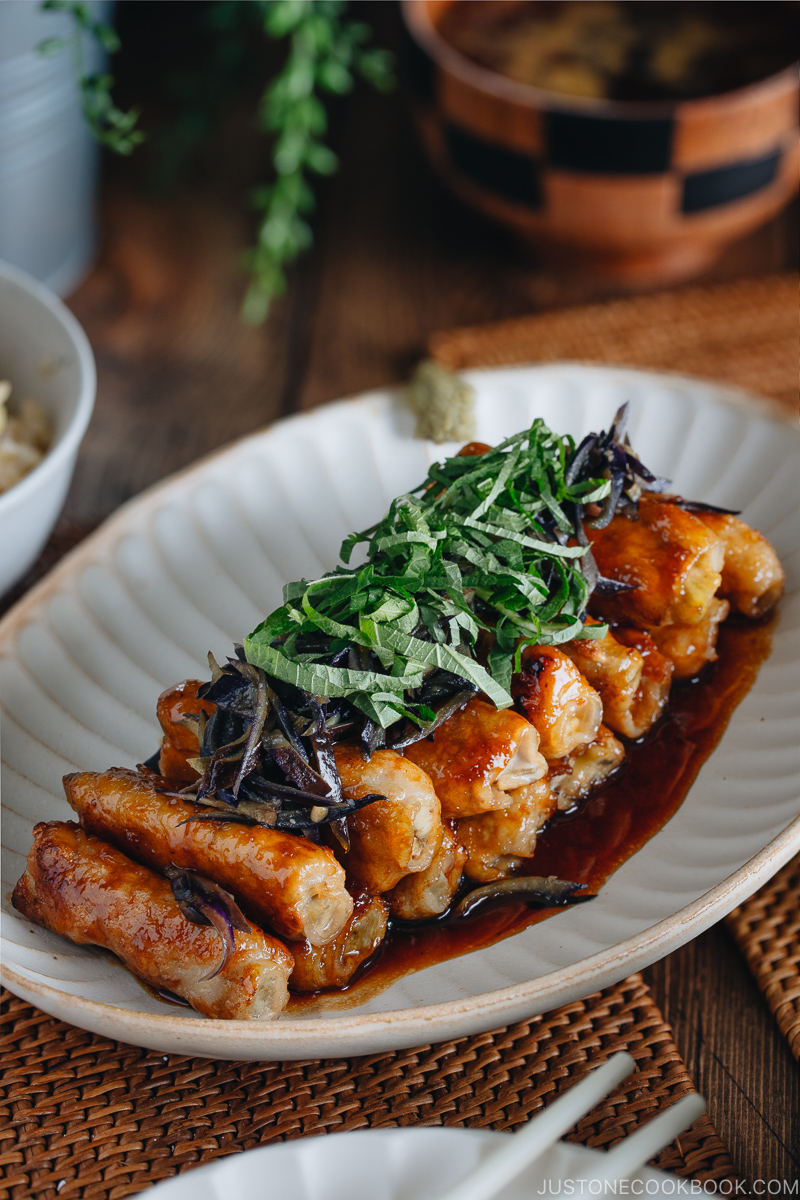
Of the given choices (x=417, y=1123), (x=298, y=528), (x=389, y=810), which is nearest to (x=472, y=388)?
(x=298, y=528)

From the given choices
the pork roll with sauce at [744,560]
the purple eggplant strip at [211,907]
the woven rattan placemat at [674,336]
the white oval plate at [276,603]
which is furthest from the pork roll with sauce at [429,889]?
the woven rattan placemat at [674,336]

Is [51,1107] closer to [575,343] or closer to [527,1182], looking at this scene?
[527,1182]

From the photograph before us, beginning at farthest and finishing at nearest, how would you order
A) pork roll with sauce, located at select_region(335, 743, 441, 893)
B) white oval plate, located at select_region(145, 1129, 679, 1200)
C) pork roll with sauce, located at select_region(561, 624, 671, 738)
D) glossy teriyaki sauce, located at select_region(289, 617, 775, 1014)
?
pork roll with sauce, located at select_region(561, 624, 671, 738)
glossy teriyaki sauce, located at select_region(289, 617, 775, 1014)
pork roll with sauce, located at select_region(335, 743, 441, 893)
white oval plate, located at select_region(145, 1129, 679, 1200)

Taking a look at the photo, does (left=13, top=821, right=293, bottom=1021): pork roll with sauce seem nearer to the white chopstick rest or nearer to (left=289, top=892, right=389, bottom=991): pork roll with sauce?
(left=289, top=892, right=389, bottom=991): pork roll with sauce

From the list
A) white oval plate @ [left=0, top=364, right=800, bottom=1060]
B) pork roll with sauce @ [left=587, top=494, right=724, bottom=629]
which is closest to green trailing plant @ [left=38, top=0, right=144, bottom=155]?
white oval plate @ [left=0, top=364, right=800, bottom=1060]

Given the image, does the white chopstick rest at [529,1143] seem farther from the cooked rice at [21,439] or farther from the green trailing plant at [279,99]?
the green trailing plant at [279,99]

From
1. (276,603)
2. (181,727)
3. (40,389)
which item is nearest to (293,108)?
(40,389)
